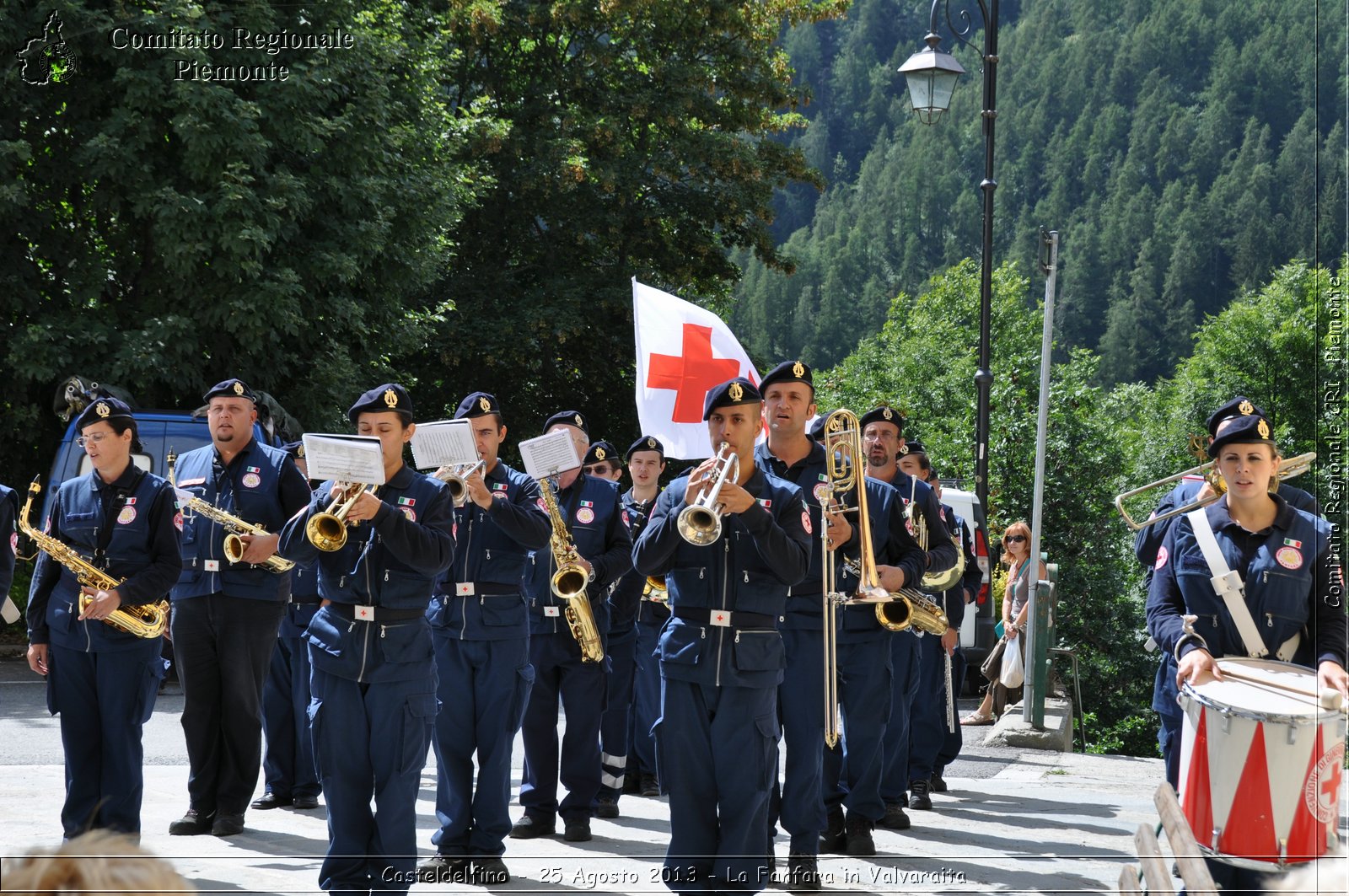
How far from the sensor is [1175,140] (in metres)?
30.6

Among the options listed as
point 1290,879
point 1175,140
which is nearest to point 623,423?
point 1175,140

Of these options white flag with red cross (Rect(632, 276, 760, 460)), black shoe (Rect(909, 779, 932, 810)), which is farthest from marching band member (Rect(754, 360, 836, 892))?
white flag with red cross (Rect(632, 276, 760, 460))

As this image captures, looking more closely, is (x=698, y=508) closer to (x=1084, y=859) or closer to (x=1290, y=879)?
(x=1290, y=879)

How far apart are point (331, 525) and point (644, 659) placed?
4466mm

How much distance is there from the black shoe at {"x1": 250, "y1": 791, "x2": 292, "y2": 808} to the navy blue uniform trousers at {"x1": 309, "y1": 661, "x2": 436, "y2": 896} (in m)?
2.75

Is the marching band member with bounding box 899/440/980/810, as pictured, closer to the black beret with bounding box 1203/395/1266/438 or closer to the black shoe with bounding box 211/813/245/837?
the black beret with bounding box 1203/395/1266/438

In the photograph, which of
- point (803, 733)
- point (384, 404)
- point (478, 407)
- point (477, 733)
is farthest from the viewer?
point (478, 407)

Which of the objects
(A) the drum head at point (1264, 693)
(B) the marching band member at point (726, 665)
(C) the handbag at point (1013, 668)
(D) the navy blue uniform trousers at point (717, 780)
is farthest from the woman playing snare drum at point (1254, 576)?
(C) the handbag at point (1013, 668)

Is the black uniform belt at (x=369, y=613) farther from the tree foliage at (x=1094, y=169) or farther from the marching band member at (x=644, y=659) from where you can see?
the tree foliage at (x=1094, y=169)

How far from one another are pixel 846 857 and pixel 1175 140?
87.4 feet

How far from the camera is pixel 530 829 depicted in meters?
7.76

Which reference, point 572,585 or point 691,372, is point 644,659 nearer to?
point 572,585

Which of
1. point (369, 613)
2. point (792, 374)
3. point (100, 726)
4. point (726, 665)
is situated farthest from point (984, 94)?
point (100, 726)

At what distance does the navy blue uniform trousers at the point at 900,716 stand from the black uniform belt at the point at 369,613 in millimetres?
3043
